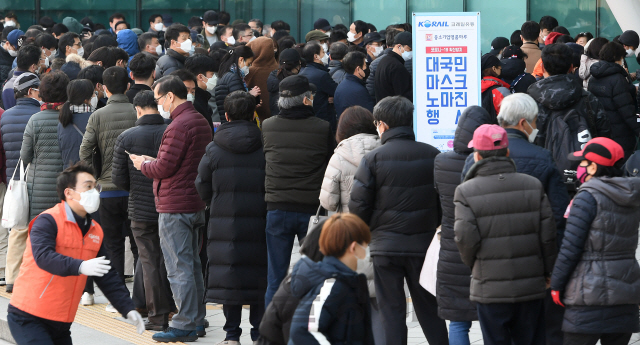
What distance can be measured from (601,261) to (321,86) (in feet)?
17.7

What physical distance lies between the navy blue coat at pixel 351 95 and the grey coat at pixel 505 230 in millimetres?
4625

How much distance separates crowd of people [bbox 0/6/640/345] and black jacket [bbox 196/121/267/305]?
0.01 m

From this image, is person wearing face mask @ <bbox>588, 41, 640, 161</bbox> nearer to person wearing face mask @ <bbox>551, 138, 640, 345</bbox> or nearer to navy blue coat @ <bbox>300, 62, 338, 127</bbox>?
navy blue coat @ <bbox>300, 62, 338, 127</bbox>

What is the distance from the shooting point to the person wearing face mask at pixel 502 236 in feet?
16.4

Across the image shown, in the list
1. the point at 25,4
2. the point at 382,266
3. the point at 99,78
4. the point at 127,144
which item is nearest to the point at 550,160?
the point at 382,266

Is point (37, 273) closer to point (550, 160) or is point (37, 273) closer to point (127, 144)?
point (127, 144)

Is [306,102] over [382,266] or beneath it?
over

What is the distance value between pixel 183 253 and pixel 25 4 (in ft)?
56.9

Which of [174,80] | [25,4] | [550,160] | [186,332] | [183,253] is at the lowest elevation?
[186,332]

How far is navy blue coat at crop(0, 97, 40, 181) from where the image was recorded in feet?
28.1

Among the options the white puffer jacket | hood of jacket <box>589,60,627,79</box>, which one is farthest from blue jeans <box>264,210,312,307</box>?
hood of jacket <box>589,60,627,79</box>

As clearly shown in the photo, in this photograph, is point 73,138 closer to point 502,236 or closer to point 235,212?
point 235,212

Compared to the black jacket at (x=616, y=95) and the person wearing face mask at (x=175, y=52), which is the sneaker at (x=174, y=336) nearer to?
the person wearing face mask at (x=175, y=52)

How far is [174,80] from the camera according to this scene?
277 inches
